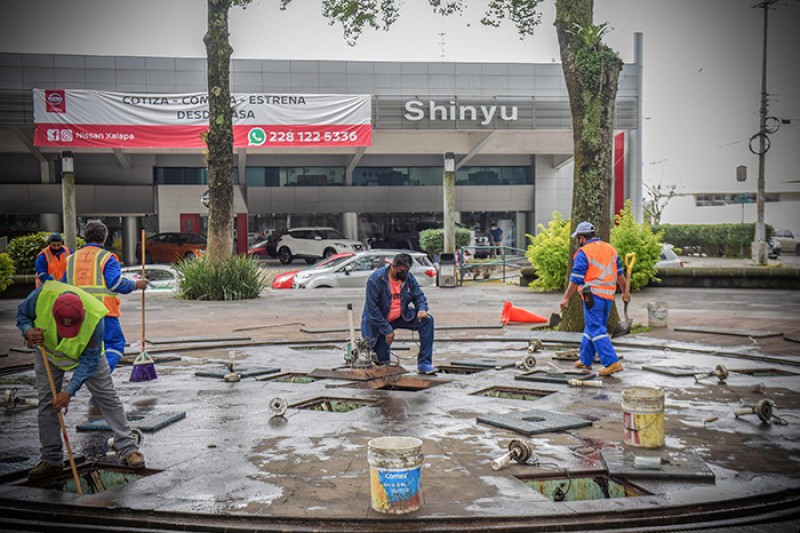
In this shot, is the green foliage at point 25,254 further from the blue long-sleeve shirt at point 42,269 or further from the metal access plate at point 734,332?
the metal access plate at point 734,332

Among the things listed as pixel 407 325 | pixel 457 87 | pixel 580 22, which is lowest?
pixel 407 325

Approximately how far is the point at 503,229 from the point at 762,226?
43.6 ft

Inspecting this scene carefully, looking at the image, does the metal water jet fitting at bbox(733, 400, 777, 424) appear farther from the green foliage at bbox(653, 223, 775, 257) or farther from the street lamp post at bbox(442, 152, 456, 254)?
the green foliage at bbox(653, 223, 775, 257)

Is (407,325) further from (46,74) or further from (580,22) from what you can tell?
(46,74)

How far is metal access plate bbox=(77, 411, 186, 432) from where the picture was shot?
7711 mm

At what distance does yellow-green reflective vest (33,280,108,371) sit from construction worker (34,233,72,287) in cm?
355

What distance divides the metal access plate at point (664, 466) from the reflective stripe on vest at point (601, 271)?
12.1 ft

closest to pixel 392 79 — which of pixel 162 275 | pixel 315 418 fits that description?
pixel 162 275

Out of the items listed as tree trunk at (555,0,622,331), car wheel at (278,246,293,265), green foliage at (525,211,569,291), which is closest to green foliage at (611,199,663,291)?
green foliage at (525,211,569,291)

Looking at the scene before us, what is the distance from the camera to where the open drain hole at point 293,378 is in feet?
34.0

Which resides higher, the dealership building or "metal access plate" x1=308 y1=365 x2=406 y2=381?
the dealership building

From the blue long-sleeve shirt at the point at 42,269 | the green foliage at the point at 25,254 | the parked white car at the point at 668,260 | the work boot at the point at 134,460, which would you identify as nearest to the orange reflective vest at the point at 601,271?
the work boot at the point at 134,460

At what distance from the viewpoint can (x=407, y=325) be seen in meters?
10.6

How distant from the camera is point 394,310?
10.5 m
